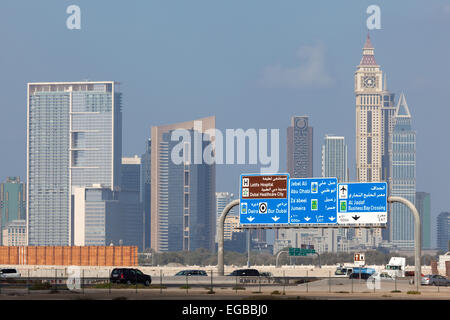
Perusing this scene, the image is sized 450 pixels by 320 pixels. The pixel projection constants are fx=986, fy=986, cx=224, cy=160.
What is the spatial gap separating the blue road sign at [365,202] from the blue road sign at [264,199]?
19.9 feet

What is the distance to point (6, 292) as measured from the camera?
220 ft

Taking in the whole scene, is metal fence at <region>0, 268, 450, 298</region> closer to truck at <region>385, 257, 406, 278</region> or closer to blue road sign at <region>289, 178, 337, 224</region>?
blue road sign at <region>289, 178, 337, 224</region>

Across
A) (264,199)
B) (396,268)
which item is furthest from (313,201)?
(396,268)

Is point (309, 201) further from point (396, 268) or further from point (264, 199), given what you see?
point (396, 268)

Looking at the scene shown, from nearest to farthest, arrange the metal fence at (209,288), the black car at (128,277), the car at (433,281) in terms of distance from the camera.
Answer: the metal fence at (209,288), the black car at (128,277), the car at (433,281)

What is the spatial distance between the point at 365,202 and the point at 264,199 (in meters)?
10.2

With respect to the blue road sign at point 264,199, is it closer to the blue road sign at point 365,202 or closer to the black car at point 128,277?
the blue road sign at point 365,202

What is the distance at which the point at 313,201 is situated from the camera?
304ft

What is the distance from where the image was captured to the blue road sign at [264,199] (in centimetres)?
9394

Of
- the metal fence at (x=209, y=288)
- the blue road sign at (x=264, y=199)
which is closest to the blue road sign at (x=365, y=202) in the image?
the metal fence at (x=209, y=288)

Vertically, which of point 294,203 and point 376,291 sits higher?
point 294,203
